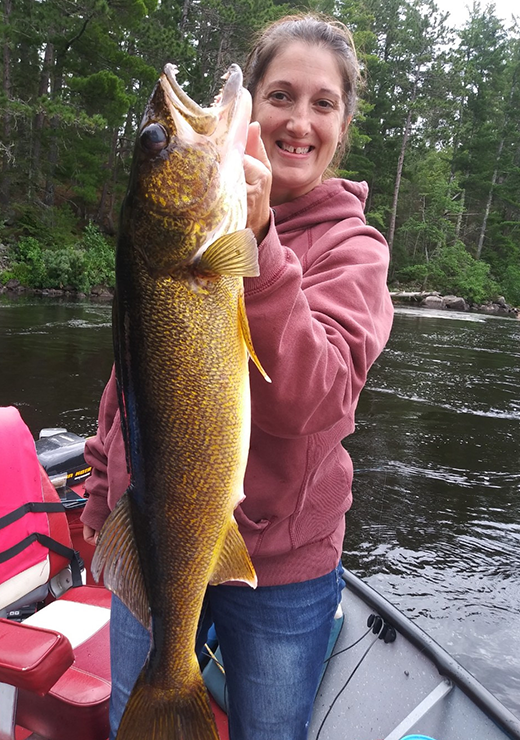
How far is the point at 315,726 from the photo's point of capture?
245 centimetres

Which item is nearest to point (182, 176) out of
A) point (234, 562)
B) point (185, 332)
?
point (185, 332)

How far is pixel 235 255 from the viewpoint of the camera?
1146 millimetres

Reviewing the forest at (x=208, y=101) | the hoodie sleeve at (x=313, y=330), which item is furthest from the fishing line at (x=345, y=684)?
the forest at (x=208, y=101)

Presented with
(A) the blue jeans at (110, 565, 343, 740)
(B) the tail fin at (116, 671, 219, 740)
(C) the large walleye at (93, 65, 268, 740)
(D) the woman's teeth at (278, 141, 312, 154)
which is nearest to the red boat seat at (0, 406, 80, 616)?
(A) the blue jeans at (110, 565, 343, 740)

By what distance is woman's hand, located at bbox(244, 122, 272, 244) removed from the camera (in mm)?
1191

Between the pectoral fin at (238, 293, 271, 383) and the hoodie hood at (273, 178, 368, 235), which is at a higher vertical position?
the hoodie hood at (273, 178, 368, 235)

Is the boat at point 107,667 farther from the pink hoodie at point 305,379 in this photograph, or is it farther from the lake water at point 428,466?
the lake water at point 428,466

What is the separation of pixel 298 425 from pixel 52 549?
2114 mm

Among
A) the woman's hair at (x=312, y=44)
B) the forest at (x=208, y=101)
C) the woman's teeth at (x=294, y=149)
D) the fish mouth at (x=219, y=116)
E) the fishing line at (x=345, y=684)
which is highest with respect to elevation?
the forest at (x=208, y=101)

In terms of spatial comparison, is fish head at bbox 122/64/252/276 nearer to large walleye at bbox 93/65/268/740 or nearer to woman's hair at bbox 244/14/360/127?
large walleye at bbox 93/65/268/740

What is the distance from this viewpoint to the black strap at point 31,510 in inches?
102

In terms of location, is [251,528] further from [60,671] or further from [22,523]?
[22,523]

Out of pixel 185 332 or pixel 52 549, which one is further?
pixel 52 549

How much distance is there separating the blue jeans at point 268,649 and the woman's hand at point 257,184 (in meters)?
0.98
